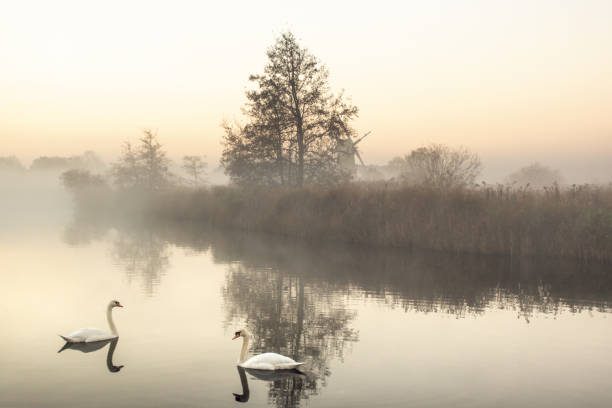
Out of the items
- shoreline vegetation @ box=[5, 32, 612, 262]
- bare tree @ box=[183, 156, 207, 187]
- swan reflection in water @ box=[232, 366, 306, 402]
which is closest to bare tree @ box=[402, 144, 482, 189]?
shoreline vegetation @ box=[5, 32, 612, 262]

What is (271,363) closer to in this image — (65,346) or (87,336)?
(87,336)

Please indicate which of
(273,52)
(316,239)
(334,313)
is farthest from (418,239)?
(273,52)

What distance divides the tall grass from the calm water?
4.69 ft

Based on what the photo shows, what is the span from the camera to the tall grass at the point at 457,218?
21.9 meters

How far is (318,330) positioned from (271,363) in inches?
120

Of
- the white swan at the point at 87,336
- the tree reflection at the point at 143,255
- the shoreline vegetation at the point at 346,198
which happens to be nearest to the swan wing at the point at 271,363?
the white swan at the point at 87,336

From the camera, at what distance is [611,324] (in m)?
13.1

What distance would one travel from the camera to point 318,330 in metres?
11.9

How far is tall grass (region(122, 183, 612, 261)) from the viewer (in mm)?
21859

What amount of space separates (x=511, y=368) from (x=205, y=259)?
644 inches

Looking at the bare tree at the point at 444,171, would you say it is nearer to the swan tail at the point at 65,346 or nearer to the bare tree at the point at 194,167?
the swan tail at the point at 65,346

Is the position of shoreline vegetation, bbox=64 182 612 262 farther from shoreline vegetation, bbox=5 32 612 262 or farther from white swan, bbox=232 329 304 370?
white swan, bbox=232 329 304 370

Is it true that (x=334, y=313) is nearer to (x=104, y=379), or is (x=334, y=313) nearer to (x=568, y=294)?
(x=104, y=379)

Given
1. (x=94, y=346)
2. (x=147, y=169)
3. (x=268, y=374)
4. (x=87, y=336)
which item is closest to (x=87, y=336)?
(x=87, y=336)
